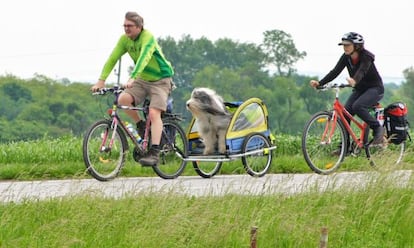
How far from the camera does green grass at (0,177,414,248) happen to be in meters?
7.44

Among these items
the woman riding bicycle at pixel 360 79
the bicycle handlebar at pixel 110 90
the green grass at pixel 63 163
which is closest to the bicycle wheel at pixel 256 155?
the green grass at pixel 63 163

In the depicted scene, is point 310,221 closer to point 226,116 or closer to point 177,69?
point 226,116

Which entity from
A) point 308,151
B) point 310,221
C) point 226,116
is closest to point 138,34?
point 226,116

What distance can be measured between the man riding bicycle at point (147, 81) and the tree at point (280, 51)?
132821 mm

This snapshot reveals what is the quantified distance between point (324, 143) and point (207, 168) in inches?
57.8

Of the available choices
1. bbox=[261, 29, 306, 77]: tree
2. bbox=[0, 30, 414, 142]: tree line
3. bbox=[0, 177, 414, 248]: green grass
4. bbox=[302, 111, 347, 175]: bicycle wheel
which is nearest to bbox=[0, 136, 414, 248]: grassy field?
→ bbox=[0, 177, 414, 248]: green grass

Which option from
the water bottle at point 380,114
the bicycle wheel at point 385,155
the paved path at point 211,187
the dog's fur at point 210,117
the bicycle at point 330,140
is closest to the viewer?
the paved path at point 211,187

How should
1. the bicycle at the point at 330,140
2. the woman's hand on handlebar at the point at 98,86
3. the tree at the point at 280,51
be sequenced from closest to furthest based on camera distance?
the woman's hand on handlebar at the point at 98,86
the bicycle at the point at 330,140
the tree at the point at 280,51

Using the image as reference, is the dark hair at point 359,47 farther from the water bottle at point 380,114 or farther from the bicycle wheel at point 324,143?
the water bottle at point 380,114

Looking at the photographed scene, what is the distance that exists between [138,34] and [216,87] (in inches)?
4938

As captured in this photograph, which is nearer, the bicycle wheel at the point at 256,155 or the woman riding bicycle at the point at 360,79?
the woman riding bicycle at the point at 360,79

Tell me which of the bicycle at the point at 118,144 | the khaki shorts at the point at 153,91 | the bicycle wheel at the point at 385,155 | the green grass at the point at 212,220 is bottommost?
the green grass at the point at 212,220

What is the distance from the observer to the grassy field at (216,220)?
7.44 metres

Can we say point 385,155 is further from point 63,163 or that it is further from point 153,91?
point 63,163
